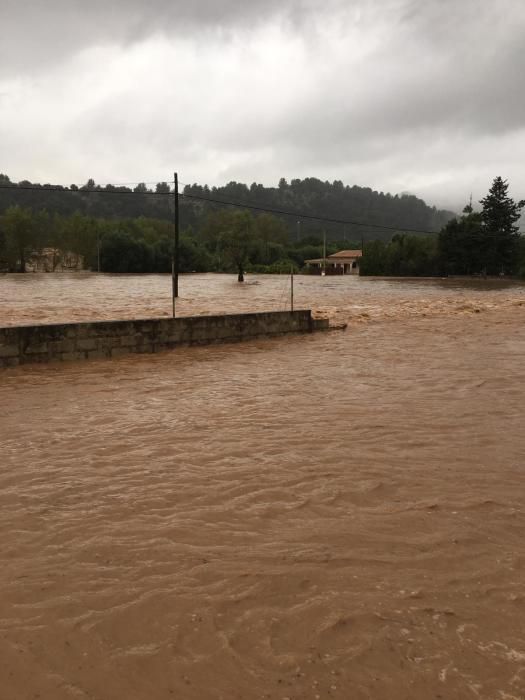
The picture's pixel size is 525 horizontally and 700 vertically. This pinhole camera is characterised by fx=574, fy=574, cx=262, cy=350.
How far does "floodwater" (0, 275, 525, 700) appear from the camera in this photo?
2855 millimetres

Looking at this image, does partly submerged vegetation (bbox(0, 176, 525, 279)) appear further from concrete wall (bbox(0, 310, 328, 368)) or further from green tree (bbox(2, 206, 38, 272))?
concrete wall (bbox(0, 310, 328, 368))

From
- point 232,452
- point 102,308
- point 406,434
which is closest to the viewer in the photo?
point 232,452

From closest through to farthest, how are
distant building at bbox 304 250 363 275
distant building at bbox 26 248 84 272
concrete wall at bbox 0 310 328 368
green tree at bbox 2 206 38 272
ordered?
concrete wall at bbox 0 310 328 368, green tree at bbox 2 206 38 272, distant building at bbox 26 248 84 272, distant building at bbox 304 250 363 275

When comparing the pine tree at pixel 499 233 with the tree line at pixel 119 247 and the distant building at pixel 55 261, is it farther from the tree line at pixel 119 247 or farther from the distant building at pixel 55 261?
the distant building at pixel 55 261

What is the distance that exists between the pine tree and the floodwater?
74824 mm

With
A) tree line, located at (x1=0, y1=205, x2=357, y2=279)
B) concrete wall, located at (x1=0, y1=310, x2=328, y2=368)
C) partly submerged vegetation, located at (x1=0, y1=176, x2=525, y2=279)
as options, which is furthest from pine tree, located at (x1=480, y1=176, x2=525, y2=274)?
concrete wall, located at (x1=0, y1=310, x2=328, y2=368)

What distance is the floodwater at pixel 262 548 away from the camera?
2855mm

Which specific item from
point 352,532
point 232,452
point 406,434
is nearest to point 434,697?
point 352,532

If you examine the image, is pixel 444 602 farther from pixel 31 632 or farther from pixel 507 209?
pixel 507 209

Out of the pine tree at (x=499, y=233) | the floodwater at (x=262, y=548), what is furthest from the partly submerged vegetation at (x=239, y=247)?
the floodwater at (x=262, y=548)

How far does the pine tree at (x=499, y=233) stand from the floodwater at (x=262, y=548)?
74.8 metres

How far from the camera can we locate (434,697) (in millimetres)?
2678

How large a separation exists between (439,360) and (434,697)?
11.1 meters

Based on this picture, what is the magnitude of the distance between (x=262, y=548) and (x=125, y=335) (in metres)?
10.3
